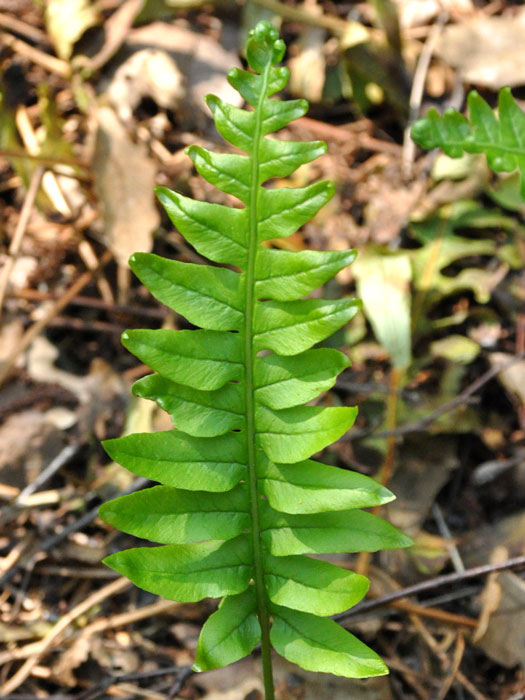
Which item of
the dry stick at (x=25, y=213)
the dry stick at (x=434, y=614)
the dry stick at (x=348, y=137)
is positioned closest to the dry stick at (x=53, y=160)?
the dry stick at (x=25, y=213)

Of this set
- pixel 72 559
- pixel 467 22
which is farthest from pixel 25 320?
pixel 467 22

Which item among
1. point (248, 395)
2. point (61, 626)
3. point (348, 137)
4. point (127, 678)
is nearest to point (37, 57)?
point (348, 137)

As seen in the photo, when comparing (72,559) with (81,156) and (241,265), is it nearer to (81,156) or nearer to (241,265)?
(241,265)

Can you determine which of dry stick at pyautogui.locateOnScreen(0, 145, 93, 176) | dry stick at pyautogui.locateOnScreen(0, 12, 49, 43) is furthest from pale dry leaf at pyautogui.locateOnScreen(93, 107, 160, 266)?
dry stick at pyautogui.locateOnScreen(0, 12, 49, 43)

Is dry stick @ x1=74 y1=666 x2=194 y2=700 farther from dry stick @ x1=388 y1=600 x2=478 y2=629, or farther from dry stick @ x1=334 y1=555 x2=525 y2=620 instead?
dry stick @ x1=388 y1=600 x2=478 y2=629

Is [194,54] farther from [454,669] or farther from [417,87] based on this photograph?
[454,669]
